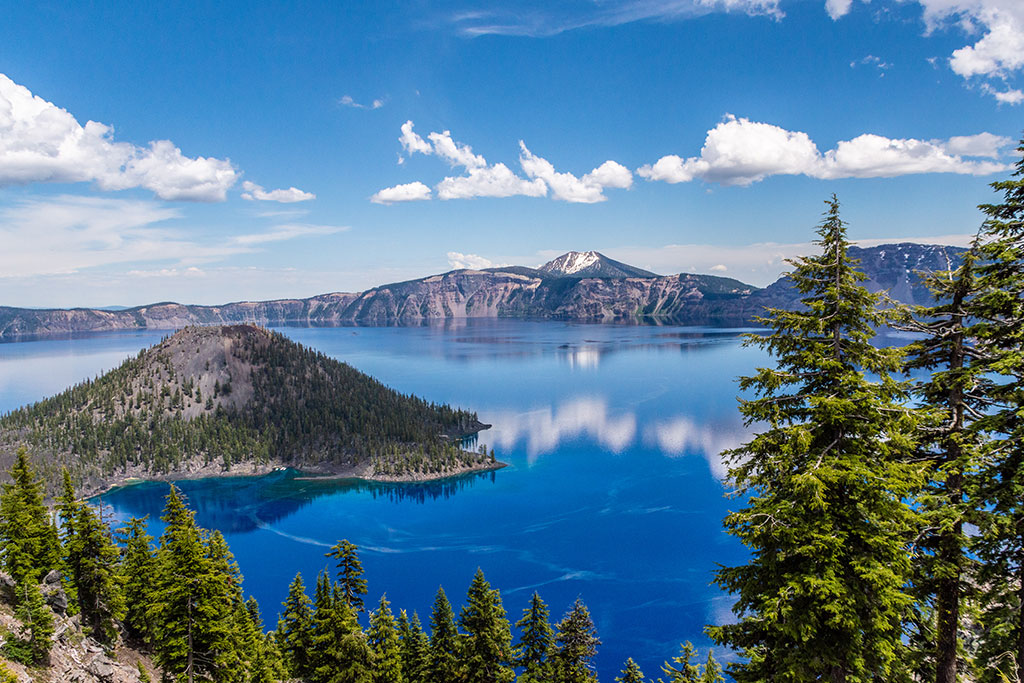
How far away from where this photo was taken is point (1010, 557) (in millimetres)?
15344

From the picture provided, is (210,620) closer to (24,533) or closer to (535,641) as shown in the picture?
(24,533)

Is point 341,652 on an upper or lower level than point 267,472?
upper

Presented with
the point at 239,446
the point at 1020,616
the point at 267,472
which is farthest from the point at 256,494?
the point at 1020,616

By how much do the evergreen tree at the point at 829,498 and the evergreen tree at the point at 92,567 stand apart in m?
43.6

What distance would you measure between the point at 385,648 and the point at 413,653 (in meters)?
5.88

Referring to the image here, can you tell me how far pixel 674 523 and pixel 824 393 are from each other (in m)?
102

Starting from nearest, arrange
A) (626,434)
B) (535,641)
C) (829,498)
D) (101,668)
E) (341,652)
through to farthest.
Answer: (829,498) → (101,668) → (341,652) → (535,641) → (626,434)

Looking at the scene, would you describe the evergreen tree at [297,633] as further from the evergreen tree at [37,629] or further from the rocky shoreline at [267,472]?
the rocky shoreline at [267,472]

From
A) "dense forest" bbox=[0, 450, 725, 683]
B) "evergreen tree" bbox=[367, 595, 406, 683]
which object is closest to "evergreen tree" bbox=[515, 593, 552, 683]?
"dense forest" bbox=[0, 450, 725, 683]

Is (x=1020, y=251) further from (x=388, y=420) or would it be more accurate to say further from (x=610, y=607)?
(x=388, y=420)

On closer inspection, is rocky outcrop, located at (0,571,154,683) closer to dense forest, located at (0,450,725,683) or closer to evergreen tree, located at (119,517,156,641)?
dense forest, located at (0,450,725,683)

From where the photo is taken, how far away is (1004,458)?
15484 millimetres

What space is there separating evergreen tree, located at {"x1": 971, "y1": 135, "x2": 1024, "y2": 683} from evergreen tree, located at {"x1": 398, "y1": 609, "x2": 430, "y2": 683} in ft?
126

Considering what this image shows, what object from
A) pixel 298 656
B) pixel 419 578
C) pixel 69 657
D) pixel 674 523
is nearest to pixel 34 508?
pixel 69 657
